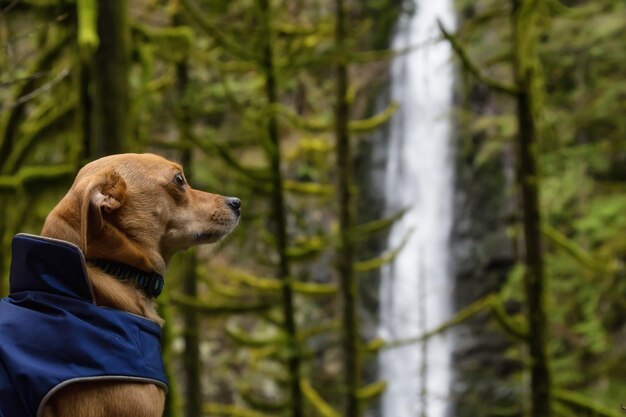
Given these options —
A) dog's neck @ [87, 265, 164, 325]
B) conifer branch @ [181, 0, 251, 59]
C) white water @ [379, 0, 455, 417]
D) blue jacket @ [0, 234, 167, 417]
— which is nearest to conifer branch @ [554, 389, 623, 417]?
conifer branch @ [181, 0, 251, 59]

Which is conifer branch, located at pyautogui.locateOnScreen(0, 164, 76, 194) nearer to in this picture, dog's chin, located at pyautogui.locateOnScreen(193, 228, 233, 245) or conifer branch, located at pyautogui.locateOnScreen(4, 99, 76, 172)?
conifer branch, located at pyautogui.locateOnScreen(4, 99, 76, 172)

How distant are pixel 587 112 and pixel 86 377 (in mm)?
14614

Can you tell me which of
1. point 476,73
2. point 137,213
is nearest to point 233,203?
point 137,213

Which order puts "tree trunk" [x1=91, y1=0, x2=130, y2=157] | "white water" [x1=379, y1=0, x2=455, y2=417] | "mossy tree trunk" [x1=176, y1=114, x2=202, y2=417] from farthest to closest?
"white water" [x1=379, y1=0, x2=455, y2=417] < "mossy tree trunk" [x1=176, y1=114, x2=202, y2=417] < "tree trunk" [x1=91, y1=0, x2=130, y2=157]

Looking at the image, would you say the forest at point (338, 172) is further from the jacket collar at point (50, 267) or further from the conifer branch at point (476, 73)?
the jacket collar at point (50, 267)

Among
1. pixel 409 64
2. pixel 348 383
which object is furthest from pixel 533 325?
pixel 409 64

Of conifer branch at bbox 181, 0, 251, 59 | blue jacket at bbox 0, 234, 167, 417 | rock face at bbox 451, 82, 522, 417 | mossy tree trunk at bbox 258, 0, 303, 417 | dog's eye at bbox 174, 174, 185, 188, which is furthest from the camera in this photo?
rock face at bbox 451, 82, 522, 417

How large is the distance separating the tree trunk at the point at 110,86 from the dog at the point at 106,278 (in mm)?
2516

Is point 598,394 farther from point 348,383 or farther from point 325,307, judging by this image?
point 325,307

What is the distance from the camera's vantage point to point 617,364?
14.0 m

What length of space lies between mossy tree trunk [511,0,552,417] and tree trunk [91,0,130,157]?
187 inches

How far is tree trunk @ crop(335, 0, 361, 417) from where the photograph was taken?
1084cm

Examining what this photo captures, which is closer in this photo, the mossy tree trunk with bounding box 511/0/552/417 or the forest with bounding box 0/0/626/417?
the forest with bounding box 0/0/626/417

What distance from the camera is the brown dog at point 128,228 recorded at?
9.06ft
